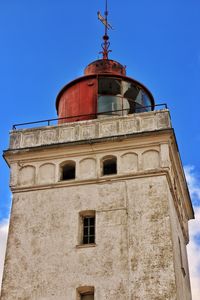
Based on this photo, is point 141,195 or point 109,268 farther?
point 141,195

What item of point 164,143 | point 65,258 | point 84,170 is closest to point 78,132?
point 84,170

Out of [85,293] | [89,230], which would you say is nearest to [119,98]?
[89,230]

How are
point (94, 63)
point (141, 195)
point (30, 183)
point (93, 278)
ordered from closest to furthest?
point (93, 278) < point (141, 195) < point (30, 183) < point (94, 63)

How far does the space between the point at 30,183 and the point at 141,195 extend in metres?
5.09

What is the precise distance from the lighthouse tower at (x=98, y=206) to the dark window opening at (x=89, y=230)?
0.04 m

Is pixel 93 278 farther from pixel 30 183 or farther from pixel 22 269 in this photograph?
pixel 30 183

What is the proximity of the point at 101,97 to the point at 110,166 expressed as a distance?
436 cm

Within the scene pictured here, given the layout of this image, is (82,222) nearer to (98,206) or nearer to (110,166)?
(98,206)

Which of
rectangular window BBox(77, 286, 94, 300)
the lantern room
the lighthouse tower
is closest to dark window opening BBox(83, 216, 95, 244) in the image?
the lighthouse tower

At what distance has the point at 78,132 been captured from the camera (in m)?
27.2

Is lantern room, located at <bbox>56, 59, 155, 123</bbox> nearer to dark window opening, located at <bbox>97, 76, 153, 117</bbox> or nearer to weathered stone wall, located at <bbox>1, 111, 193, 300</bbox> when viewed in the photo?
dark window opening, located at <bbox>97, 76, 153, 117</bbox>

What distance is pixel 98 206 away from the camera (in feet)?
81.6

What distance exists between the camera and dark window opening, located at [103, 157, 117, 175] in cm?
2603

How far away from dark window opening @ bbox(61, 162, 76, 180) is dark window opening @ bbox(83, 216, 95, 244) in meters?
2.26
